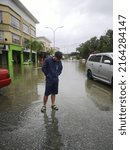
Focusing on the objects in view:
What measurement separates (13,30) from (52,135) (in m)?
40.9

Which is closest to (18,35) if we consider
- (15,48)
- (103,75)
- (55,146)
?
(15,48)

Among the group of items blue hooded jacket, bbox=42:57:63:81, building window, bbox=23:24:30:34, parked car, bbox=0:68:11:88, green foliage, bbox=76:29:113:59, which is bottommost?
parked car, bbox=0:68:11:88

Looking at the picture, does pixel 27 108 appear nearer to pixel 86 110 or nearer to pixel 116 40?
pixel 86 110

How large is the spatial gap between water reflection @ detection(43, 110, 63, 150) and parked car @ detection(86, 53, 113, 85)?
5642mm

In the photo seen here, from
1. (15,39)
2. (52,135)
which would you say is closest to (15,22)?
(15,39)

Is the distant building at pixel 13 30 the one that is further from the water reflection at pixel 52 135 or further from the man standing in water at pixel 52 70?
the water reflection at pixel 52 135

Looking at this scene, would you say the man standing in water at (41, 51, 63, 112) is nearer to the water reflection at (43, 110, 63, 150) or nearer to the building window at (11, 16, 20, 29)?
the water reflection at (43, 110, 63, 150)

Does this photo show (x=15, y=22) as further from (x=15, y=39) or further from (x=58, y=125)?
(x=58, y=125)

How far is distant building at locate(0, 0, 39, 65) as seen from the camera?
39.7 metres

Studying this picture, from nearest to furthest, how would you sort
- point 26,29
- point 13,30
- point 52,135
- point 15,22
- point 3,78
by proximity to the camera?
1. point 52,135
2. point 3,78
3. point 13,30
4. point 15,22
5. point 26,29

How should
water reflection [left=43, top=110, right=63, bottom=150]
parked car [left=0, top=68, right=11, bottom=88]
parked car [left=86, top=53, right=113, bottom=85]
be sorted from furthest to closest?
parked car [left=86, top=53, right=113, bottom=85], parked car [left=0, top=68, right=11, bottom=88], water reflection [left=43, top=110, right=63, bottom=150]

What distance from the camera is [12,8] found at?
43031 mm

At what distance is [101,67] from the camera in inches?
469

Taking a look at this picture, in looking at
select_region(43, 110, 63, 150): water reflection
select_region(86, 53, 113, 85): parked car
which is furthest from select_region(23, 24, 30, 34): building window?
select_region(43, 110, 63, 150): water reflection
